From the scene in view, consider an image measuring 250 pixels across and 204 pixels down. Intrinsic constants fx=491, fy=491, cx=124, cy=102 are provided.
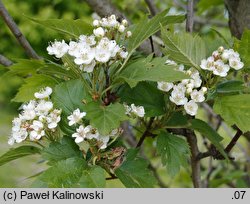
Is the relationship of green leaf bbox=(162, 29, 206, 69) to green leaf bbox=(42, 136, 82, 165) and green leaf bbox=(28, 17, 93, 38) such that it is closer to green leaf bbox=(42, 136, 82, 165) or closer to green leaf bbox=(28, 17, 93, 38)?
green leaf bbox=(28, 17, 93, 38)

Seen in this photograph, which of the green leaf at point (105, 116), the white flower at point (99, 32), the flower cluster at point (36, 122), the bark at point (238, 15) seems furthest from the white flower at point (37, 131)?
the bark at point (238, 15)

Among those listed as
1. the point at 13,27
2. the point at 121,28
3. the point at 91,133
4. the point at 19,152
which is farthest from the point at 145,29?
the point at 13,27

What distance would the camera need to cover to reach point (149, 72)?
0.94m

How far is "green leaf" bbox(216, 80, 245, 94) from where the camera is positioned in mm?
1036

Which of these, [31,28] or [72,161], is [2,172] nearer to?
[31,28]

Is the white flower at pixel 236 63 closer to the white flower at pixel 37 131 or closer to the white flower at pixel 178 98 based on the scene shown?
the white flower at pixel 178 98

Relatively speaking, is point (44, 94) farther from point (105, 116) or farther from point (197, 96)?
point (197, 96)

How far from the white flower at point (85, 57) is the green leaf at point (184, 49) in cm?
18

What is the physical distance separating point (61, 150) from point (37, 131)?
0.20 ft

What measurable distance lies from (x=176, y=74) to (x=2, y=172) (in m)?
3.67

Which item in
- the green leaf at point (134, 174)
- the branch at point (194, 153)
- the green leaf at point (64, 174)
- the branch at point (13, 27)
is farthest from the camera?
the branch at point (13, 27)

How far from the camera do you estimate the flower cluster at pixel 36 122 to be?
962 millimetres

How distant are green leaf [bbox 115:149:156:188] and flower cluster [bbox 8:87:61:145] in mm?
164

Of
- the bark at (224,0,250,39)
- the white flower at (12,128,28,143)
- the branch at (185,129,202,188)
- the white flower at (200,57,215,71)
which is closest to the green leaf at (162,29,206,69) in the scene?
the white flower at (200,57,215,71)
